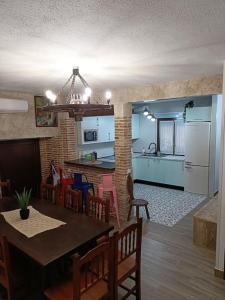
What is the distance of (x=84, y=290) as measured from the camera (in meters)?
1.66

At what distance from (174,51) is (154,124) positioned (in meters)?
4.81

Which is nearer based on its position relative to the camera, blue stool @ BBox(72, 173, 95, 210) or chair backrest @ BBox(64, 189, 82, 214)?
chair backrest @ BBox(64, 189, 82, 214)

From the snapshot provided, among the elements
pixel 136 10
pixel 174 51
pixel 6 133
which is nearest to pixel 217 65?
pixel 174 51

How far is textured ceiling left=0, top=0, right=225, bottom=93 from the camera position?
4.06 feet

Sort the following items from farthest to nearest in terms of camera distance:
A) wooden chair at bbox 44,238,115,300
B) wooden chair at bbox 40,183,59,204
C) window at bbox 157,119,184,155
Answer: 1. window at bbox 157,119,184,155
2. wooden chair at bbox 40,183,59,204
3. wooden chair at bbox 44,238,115,300

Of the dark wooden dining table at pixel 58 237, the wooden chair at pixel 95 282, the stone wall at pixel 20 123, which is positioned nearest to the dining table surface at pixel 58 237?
the dark wooden dining table at pixel 58 237

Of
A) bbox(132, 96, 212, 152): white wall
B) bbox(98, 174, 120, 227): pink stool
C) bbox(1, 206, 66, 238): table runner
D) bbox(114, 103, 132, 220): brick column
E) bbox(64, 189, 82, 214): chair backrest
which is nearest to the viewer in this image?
bbox(1, 206, 66, 238): table runner

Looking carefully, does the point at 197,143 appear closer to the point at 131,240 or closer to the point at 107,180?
the point at 107,180

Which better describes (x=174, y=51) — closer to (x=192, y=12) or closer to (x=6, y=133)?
(x=192, y=12)

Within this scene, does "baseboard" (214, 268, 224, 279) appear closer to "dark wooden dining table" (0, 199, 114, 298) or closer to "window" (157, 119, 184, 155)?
"dark wooden dining table" (0, 199, 114, 298)

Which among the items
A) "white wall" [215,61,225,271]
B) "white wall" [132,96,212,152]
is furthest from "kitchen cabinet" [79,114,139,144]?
"white wall" [215,61,225,271]

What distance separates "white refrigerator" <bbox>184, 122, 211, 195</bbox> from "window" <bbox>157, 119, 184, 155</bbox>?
35.1 inches

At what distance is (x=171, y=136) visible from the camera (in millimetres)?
6461

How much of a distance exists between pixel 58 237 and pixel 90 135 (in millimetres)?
3818
